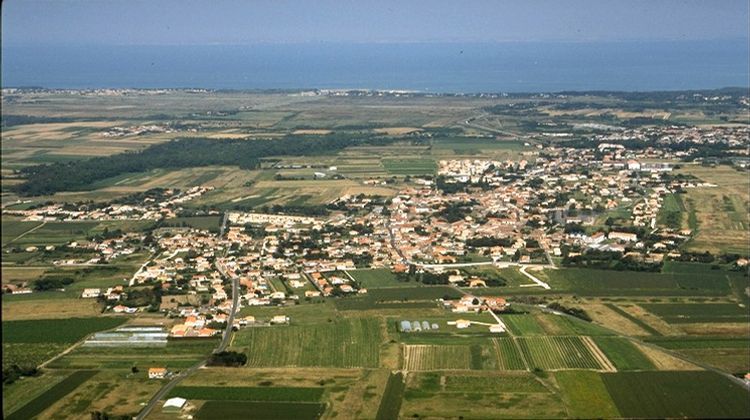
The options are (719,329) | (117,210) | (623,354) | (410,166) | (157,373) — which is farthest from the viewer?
(410,166)

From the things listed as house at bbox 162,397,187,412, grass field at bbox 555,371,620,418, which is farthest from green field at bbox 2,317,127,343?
grass field at bbox 555,371,620,418

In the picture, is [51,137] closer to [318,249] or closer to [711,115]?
[318,249]

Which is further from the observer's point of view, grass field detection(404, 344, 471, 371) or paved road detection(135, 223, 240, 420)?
grass field detection(404, 344, 471, 371)

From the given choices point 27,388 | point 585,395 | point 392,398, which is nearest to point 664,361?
point 585,395

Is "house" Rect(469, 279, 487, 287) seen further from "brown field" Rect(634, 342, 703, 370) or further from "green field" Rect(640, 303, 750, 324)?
"brown field" Rect(634, 342, 703, 370)

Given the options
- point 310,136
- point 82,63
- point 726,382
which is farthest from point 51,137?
point 82,63

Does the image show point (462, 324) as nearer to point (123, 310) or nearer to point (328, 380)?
point (328, 380)

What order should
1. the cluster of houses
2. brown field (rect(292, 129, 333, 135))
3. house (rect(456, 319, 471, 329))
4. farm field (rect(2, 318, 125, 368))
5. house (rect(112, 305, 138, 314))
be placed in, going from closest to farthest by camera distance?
farm field (rect(2, 318, 125, 368)) < house (rect(456, 319, 471, 329)) < house (rect(112, 305, 138, 314)) < the cluster of houses < brown field (rect(292, 129, 333, 135))
